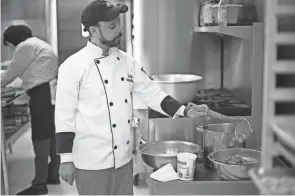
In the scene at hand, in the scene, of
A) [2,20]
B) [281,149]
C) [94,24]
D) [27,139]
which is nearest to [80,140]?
[94,24]

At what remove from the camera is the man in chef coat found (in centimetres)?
179

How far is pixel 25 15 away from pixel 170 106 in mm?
1703

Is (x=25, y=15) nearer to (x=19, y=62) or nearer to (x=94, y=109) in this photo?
(x=19, y=62)

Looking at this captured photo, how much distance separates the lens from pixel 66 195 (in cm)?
280

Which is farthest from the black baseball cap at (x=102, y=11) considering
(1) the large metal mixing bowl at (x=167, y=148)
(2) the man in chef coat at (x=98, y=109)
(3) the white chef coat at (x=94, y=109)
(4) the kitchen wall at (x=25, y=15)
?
(4) the kitchen wall at (x=25, y=15)

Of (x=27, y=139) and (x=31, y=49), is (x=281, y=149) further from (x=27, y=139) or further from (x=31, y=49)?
(x=27, y=139)

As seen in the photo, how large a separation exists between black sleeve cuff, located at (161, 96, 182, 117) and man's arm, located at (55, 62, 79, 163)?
396 mm

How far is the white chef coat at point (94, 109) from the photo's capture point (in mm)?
1785

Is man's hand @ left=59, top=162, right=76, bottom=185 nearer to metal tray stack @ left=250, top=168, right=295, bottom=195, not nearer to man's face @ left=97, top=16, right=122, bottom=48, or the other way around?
man's face @ left=97, top=16, right=122, bottom=48

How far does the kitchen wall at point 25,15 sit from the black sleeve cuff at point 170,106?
57.6 inches

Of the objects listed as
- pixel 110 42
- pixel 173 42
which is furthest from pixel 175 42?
pixel 110 42

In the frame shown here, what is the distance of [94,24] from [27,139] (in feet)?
7.63

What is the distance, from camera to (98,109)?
181 centimetres

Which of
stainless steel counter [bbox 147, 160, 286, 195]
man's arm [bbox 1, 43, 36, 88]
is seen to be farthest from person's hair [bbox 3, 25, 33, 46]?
stainless steel counter [bbox 147, 160, 286, 195]
